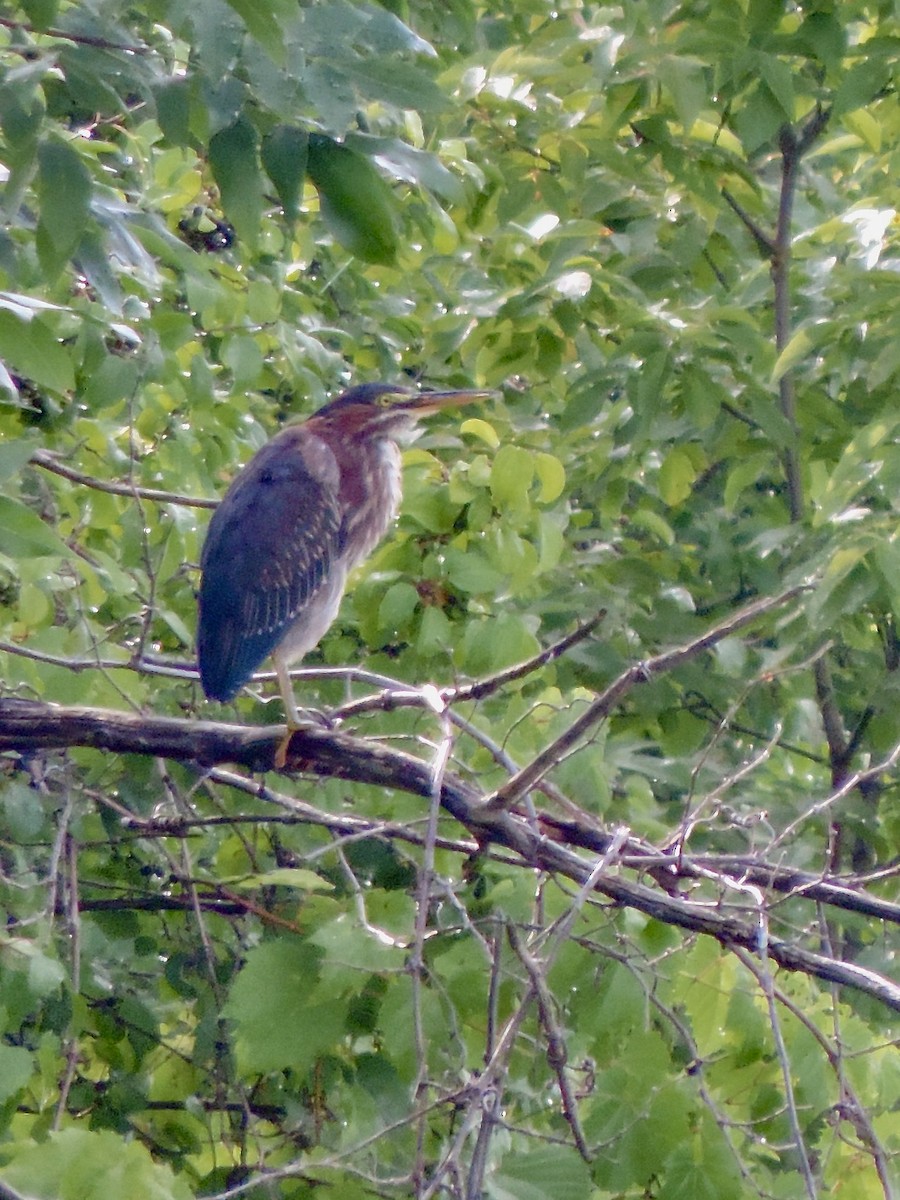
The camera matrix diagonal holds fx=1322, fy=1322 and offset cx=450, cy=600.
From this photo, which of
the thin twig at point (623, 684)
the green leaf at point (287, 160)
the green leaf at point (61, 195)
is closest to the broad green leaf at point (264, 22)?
the green leaf at point (287, 160)

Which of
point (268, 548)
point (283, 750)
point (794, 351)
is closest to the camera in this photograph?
point (283, 750)

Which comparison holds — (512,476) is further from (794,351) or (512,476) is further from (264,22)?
(264,22)

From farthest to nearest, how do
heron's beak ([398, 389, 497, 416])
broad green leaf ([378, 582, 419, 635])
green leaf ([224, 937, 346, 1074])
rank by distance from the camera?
heron's beak ([398, 389, 497, 416])
broad green leaf ([378, 582, 419, 635])
green leaf ([224, 937, 346, 1074])

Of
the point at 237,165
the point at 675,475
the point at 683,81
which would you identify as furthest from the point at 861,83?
the point at 237,165

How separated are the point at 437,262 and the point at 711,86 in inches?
34.4

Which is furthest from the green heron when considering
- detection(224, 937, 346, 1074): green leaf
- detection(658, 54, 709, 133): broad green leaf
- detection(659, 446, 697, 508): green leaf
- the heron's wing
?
detection(224, 937, 346, 1074): green leaf

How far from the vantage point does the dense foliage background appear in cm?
150

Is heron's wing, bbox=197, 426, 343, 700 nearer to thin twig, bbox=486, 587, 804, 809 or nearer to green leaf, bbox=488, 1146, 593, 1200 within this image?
thin twig, bbox=486, 587, 804, 809

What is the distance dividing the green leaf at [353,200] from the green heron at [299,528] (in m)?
1.45

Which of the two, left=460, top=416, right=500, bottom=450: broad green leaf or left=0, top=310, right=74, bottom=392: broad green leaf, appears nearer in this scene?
left=0, top=310, right=74, bottom=392: broad green leaf

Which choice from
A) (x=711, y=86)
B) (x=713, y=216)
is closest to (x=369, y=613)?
(x=713, y=216)

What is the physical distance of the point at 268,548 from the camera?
10.5 feet

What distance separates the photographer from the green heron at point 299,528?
9.78ft

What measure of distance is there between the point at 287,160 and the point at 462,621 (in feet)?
3.92
